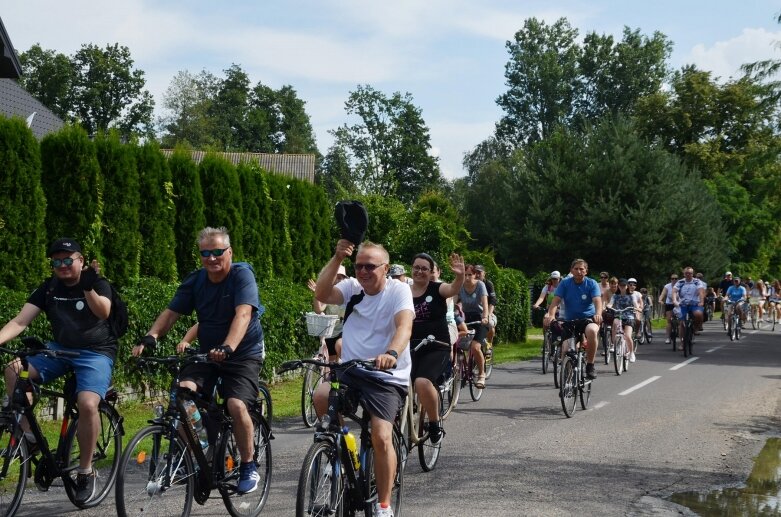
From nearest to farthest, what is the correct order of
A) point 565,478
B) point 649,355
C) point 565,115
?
1. point 565,478
2. point 649,355
3. point 565,115

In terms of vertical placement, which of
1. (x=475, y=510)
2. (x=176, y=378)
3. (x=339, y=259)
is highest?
(x=339, y=259)

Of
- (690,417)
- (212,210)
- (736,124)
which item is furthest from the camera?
(736,124)

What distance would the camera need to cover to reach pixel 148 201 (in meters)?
15.1

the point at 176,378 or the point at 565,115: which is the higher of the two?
the point at 565,115

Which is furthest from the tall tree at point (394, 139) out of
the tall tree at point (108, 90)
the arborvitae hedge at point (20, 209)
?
the arborvitae hedge at point (20, 209)

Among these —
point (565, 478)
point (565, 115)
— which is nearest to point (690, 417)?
point (565, 478)

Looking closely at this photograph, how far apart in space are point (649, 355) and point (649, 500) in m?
16.0

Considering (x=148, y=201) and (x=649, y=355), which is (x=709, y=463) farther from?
(x=649, y=355)

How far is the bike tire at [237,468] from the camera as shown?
6324 millimetres

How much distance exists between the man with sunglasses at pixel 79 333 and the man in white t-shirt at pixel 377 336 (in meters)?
1.67

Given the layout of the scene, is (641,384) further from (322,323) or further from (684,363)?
(322,323)

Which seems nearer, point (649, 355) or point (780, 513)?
point (780, 513)

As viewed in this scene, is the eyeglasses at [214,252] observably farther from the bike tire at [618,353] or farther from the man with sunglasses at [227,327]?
the bike tire at [618,353]

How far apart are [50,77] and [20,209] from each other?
60.0 m
